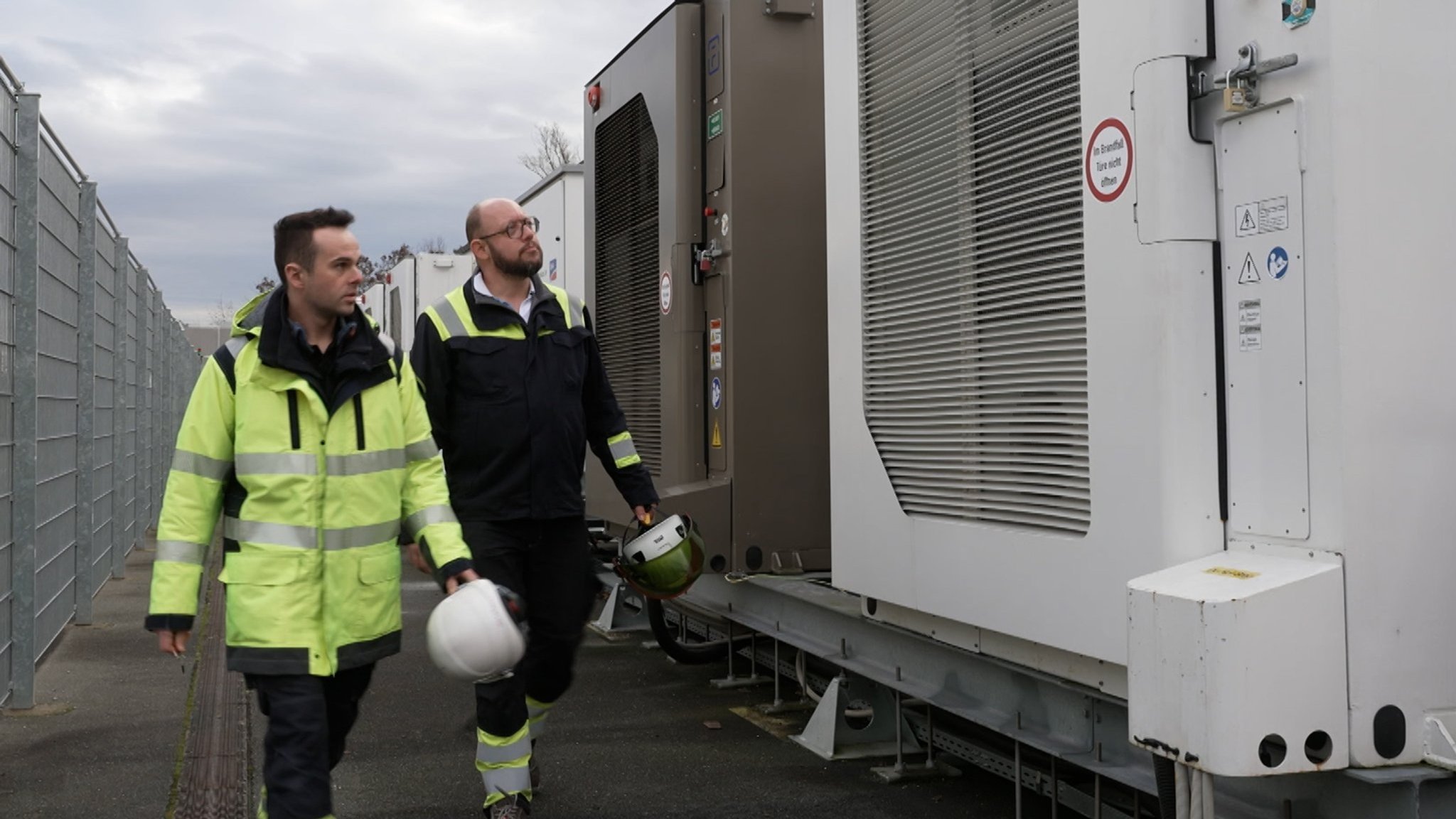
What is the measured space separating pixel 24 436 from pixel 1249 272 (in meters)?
5.62

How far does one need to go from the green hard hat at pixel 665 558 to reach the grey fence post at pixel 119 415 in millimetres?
7004

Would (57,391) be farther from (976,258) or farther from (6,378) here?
(976,258)

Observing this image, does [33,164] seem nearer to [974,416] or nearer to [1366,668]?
[974,416]

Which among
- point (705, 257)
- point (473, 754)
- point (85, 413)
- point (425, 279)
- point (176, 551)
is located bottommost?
point (473, 754)

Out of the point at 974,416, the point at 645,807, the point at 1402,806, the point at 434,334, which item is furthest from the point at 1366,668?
the point at 434,334

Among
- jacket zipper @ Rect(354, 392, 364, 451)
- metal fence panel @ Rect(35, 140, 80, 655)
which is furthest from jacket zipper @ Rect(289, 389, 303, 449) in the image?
metal fence panel @ Rect(35, 140, 80, 655)

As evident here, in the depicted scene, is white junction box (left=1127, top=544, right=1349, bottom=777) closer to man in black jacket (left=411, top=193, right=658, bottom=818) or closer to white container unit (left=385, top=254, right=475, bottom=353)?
man in black jacket (left=411, top=193, right=658, bottom=818)

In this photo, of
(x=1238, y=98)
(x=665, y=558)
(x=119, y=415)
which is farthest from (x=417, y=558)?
(x=119, y=415)

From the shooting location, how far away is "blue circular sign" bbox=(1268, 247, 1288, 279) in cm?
327

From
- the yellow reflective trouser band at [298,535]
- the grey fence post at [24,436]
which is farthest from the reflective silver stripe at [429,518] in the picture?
the grey fence post at [24,436]

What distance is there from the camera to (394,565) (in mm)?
3637

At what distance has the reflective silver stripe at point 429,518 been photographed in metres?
3.76

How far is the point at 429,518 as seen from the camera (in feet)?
12.3

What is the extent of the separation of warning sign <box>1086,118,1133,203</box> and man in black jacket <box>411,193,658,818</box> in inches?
74.9
